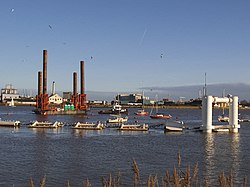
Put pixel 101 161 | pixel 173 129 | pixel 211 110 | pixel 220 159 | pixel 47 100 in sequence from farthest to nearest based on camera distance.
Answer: pixel 47 100
pixel 173 129
pixel 211 110
pixel 220 159
pixel 101 161

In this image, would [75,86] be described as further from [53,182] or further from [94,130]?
[53,182]

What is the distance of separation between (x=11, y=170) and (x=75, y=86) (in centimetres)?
11300

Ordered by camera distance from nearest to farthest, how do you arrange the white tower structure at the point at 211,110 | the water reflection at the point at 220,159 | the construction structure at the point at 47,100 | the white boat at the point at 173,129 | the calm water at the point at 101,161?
the calm water at the point at 101,161
the water reflection at the point at 220,159
the white tower structure at the point at 211,110
the white boat at the point at 173,129
the construction structure at the point at 47,100

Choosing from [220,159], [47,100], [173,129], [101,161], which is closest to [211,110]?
[173,129]

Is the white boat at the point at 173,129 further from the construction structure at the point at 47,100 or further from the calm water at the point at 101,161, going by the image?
the construction structure at the point at 47,100

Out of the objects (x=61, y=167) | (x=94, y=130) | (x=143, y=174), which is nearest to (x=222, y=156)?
(x=143, y=174)

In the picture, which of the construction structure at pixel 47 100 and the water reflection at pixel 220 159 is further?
the construction structure at pixel 47 100

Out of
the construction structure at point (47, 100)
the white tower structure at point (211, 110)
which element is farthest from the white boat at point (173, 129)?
the construction structure at point (47, 100)

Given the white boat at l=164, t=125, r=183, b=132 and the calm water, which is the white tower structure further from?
the calm water

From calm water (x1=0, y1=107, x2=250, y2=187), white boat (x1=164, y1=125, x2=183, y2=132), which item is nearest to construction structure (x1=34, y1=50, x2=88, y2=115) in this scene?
white boat (x1=164, y1=125, x2=183, y2=132)

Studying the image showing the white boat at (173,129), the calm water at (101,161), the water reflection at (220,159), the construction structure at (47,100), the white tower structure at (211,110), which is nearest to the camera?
the calm water at (101,161)

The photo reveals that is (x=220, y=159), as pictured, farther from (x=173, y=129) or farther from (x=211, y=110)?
(x=173, y=129)

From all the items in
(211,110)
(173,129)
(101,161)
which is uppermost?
(211,110)

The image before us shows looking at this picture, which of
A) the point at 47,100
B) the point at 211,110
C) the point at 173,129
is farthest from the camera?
the point at 47,100
